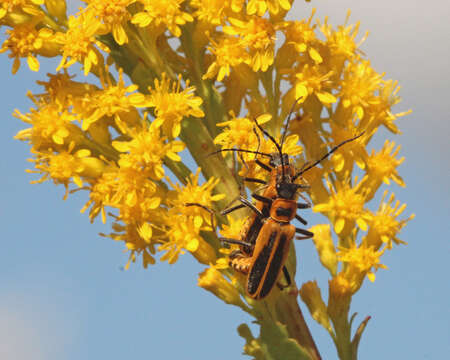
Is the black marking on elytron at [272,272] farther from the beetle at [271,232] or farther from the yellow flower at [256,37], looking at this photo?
the yellow flower at [256,37]

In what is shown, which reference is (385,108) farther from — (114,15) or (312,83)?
(114,15)

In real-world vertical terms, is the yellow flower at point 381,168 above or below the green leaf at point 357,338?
above

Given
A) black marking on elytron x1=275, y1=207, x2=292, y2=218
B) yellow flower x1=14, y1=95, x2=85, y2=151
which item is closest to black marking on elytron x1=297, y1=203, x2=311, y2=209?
black marking on elytron x1=275, y1=207, x2=292, y2=218

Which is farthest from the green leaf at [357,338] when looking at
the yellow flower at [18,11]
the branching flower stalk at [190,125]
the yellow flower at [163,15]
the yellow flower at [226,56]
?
the yellow flower at [18,11]

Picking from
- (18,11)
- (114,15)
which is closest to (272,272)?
(114,15)

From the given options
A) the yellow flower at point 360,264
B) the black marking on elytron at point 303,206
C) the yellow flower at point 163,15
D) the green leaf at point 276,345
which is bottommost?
the green leaf at point 276,345

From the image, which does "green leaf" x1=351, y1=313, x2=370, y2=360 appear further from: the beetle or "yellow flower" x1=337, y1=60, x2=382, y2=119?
"yellow flower" x1=337, y1=60, x2=382, y2=119
